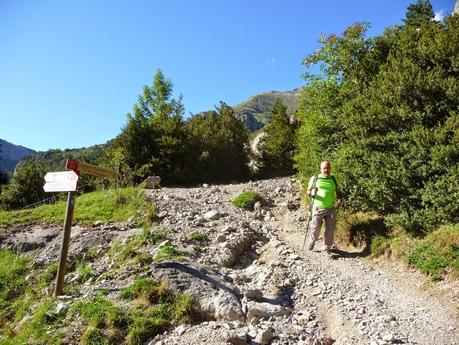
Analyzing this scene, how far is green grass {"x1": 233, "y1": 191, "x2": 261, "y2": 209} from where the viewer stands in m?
15.5

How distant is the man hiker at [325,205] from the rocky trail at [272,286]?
0.48 metres

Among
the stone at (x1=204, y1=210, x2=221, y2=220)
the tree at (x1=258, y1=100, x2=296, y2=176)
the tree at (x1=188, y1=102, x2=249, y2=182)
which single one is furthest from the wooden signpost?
the tree at (x1=258, y1=100, x2=296, y2=176)

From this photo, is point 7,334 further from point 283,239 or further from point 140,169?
point 140,169

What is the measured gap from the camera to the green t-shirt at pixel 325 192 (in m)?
10.2

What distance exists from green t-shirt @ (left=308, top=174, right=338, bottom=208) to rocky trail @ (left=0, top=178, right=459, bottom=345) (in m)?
1.38

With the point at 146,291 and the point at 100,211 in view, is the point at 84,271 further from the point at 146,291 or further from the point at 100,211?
the point at 100,211

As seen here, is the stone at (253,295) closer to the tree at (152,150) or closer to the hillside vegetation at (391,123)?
the hillside vegetation at (391,123)

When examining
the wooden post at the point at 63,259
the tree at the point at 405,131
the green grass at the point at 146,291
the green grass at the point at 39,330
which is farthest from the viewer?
the tree at the point at 405,131

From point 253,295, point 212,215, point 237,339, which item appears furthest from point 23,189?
Result: point 237,339

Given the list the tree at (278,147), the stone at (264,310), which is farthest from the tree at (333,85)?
the tree at (278,147)

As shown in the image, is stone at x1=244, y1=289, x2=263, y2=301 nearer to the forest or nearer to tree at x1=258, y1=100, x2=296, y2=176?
the forest

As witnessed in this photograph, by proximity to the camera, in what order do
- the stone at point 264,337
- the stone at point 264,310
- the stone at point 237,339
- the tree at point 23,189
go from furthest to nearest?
the tree at point 23,189 < the stone at point 264,310 < the stone at point 264,337 < the stone at point 237,339

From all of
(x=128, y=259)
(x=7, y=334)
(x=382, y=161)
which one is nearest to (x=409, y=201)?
(x=382, y=161)

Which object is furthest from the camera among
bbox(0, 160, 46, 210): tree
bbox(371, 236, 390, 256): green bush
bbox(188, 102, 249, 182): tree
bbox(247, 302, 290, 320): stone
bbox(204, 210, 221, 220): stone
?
bbox(0, 160, 46, 210): tree
